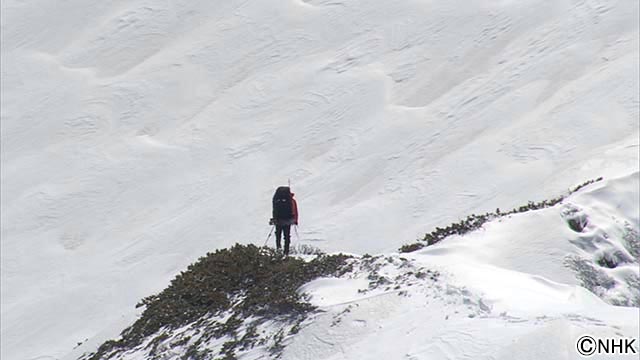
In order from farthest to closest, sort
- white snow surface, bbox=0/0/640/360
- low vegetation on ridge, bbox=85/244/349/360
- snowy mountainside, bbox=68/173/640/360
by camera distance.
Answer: white snow surface, bbox=0/0/640/360, low vegetation on ridge, bbox=85/244/349/360, snowy mountainside, bbox=68/173/640/360

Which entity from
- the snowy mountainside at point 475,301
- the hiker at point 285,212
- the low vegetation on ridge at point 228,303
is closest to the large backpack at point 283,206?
the hiker at point 285,212

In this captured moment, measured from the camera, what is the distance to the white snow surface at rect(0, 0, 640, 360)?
1197 inches

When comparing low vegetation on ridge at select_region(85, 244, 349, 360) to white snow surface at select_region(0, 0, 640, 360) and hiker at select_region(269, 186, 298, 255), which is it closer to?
hiker at select_region(269, 186, 298, 255)

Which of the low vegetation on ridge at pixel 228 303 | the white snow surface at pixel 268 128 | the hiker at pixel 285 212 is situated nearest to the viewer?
the low vegetation on ridge at pixel 228 303

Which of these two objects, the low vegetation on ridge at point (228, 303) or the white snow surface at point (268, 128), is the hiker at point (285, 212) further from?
the white snow surface at point (268, 128)

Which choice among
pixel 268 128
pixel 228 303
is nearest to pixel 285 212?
pixel 228 303

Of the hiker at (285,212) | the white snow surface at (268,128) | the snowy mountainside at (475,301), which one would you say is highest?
the white snow surface at (268,128)

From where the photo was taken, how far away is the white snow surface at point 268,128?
30.4 meters

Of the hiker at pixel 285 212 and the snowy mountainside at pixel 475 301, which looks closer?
the snowy mountainside at pixel 475 301

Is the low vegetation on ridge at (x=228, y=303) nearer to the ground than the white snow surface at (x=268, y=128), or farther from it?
nearer to the ground

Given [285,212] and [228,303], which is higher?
[285,212]

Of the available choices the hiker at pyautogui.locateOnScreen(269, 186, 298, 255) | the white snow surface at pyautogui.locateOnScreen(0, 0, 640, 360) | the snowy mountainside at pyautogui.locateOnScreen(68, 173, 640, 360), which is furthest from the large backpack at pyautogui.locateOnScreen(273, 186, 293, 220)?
the white snow surface at pyautogui.locateOnScreen(0, 0, 640, 360)

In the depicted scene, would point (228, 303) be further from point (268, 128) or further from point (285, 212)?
point (268, 128)

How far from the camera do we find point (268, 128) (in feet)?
122
